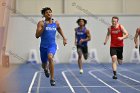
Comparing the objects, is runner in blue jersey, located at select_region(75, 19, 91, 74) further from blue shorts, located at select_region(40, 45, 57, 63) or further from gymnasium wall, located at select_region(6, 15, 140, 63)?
gymnasium wall, located at select_region(6, 15, 140, 63)

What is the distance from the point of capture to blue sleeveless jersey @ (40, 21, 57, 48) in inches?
361

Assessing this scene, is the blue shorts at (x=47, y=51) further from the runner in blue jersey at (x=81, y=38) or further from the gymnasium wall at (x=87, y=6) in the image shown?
the gymnasium wall at (x=87, y=6)

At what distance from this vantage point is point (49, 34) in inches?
364

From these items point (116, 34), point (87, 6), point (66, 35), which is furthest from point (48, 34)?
point (87, 6)

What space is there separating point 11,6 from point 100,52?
5713 mm

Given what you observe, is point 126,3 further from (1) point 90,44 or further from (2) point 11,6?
(2) point 11,6

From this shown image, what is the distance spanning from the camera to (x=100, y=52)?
71.2ft

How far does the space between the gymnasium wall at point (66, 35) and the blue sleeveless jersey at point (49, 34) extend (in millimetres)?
12073

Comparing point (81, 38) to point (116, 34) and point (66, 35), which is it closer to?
point (116, 34)

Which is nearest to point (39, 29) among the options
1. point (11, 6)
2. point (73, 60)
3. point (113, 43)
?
point (113, 43)

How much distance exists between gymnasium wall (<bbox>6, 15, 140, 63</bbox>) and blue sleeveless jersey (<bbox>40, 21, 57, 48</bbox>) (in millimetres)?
12073

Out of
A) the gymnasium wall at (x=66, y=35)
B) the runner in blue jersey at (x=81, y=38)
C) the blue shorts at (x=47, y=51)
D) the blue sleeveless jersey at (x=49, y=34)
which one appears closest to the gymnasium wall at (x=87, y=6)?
the gymnasium wall at (x=66, y=35)

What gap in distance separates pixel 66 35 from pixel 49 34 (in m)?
12.5

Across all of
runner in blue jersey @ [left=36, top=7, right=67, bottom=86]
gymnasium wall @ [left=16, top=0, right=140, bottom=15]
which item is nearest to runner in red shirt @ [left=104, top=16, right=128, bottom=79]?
runner in blue jersey @ [left=36, top=7, right=67, bottom=86]
